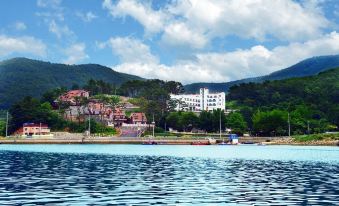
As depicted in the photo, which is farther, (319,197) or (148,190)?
(148,190)

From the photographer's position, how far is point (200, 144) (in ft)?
585

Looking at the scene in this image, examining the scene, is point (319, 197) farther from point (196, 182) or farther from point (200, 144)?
point (200, 144)

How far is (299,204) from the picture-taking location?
3198cm

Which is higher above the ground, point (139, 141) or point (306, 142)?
point (139, 141)

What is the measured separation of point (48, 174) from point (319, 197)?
28.7 m

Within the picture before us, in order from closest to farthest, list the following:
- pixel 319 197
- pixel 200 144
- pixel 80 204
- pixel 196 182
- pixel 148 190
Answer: pixel 80 204
pixel 319 197
pixel 148 190
pixel 196 182
pixel 200 144

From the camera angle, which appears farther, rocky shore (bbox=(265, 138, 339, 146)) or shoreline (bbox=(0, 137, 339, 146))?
shoreline (bbox=(0, 137, 339, 146))

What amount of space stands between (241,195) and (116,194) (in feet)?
28.9

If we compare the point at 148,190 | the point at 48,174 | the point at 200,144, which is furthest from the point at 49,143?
the point at 148,190

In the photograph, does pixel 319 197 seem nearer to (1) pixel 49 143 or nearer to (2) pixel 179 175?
(2) pixel 179 175

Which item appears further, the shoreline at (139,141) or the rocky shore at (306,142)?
the shoreline at (139,141)

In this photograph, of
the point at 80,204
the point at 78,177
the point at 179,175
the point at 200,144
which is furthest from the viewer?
the point at 200,144

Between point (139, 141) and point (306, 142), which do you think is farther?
point (139, 141)

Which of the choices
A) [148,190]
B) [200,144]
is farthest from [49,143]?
[148,190]
